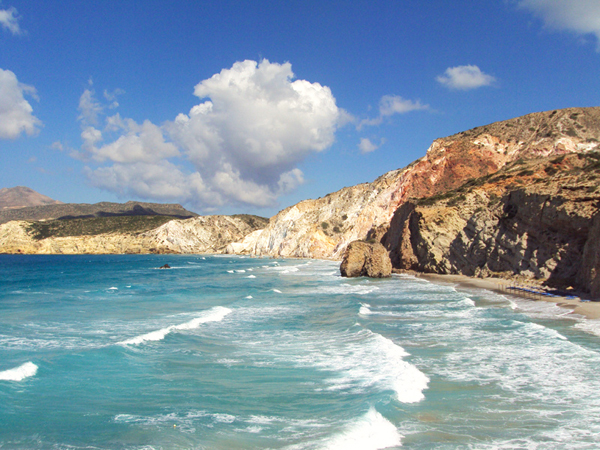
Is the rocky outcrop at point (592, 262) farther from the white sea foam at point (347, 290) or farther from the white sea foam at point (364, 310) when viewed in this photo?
the white sea foam at point (347, 290)

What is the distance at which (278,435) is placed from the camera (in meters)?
6.82

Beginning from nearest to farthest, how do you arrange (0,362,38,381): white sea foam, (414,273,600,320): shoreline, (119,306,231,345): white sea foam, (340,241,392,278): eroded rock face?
(0,362,38,381): white sea foam, (119,306,231,345): white sea foam, (414,273,600,320): shoreline, (340,241,392,278): eroded rock face

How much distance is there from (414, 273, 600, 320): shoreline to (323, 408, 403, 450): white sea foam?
40.0 feet

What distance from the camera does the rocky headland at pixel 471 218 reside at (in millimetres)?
23969

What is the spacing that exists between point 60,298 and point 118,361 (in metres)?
20.3

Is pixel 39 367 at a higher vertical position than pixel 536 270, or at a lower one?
lower

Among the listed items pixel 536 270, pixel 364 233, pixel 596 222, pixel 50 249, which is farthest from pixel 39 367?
pixel 50 249

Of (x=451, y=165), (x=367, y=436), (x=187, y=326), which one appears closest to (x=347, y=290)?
(x=187, y=326)

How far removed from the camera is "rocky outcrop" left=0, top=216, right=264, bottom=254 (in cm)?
13475

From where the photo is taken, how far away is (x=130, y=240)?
5571 inches

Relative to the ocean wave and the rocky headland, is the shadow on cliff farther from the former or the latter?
the ocean wave

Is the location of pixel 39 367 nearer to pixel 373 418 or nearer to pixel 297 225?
pixel 373 418

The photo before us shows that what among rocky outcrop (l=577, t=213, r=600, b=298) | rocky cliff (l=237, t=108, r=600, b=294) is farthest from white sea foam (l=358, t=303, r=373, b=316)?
rocky cliff (l=237, t=108, r=600, b=294)

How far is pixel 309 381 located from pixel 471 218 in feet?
95.8
